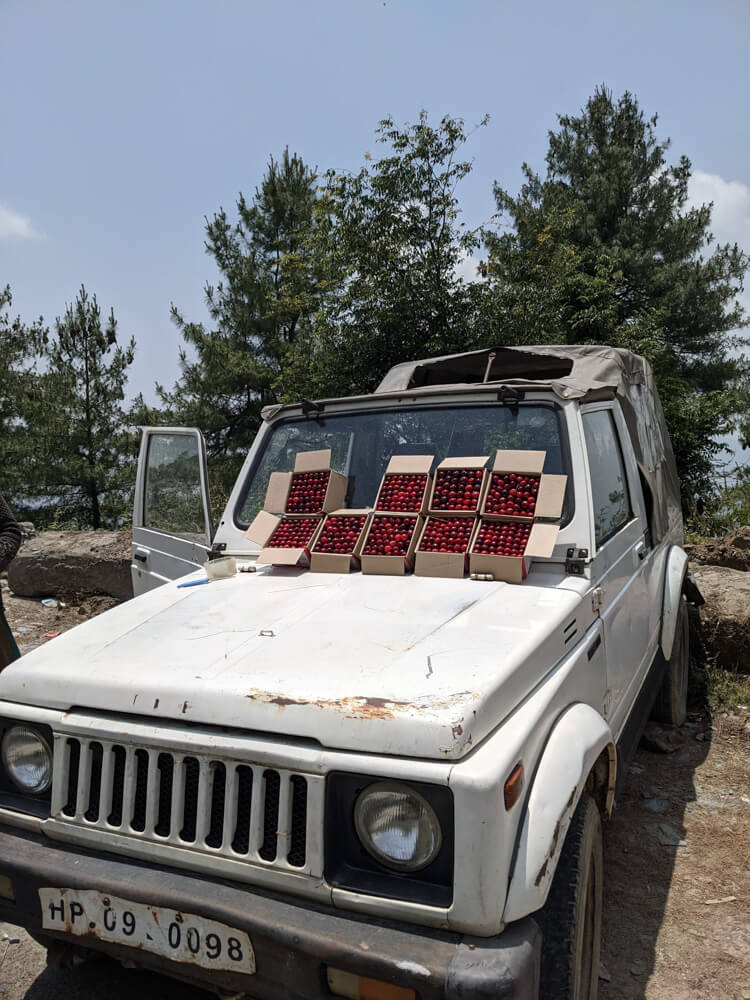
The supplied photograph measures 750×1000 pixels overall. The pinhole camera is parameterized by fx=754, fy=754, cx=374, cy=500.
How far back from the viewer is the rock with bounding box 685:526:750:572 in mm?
6987

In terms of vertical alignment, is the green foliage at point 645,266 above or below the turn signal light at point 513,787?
above

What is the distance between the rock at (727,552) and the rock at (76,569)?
235 inches

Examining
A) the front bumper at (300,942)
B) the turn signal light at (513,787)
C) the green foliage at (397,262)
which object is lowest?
the front bumper at (300,942)

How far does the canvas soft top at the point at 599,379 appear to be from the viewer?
13.1 ft

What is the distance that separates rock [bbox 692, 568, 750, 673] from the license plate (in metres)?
4.52

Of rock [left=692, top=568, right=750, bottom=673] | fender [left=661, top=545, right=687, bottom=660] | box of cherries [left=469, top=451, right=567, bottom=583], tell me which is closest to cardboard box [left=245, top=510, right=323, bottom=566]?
box of cherries [left=469, top=451, right=567, bottom=583]

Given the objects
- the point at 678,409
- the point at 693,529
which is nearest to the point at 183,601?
the point at 693,529

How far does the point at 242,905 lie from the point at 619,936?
1.77 meters

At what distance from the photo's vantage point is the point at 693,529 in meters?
11.1

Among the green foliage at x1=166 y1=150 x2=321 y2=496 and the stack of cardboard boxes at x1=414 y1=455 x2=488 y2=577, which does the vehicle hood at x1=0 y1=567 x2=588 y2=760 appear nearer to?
the stack of cardboard boxes at x1=414 y1=455 x2=488 y2=577

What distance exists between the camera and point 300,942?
1682mm

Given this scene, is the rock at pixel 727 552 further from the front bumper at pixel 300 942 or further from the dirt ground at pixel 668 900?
the front bumper at pixel 300 942

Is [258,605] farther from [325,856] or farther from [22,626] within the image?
[22,626]

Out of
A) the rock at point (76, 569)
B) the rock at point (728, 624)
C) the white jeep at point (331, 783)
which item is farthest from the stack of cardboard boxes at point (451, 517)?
the rock at point (76, 569)
